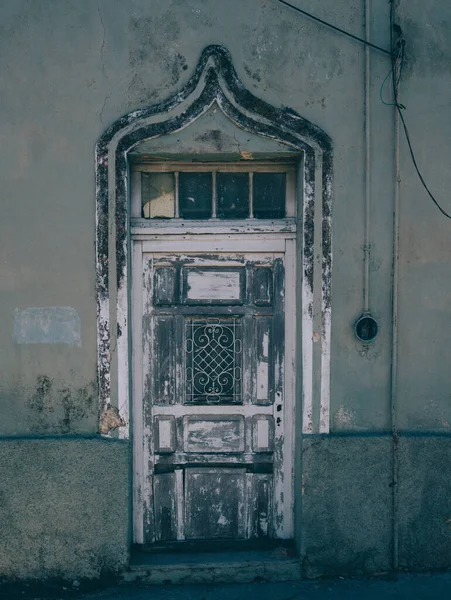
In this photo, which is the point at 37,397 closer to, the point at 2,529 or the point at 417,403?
the point at 2,529

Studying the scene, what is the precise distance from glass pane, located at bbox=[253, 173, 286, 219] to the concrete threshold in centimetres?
263

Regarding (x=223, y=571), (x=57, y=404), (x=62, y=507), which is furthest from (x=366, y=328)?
(x=62, y=507)

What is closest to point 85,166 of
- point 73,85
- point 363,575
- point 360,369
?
point 73,85

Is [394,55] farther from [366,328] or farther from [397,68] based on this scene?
[366,328]

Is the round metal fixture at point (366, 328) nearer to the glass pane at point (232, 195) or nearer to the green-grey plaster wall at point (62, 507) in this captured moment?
the glass pane at point (232, 195)

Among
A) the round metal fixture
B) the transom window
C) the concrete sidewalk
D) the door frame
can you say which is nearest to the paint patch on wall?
the door frame

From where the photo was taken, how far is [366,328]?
178 inches

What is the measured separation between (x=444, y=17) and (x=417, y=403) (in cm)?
286

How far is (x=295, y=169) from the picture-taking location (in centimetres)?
471

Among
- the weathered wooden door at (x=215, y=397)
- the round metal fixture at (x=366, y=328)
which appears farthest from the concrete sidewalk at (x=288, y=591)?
the round metal fixture at (x=366, y=328)

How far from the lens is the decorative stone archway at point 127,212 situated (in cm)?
441

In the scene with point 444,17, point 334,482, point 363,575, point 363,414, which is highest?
point 444,17

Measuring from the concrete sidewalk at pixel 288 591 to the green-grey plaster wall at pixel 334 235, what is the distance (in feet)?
0.43

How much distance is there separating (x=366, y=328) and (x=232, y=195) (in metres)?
1.44
